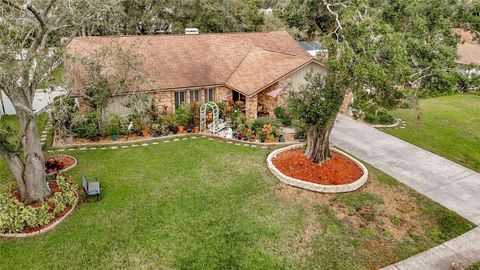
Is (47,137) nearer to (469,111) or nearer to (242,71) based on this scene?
(242,71)

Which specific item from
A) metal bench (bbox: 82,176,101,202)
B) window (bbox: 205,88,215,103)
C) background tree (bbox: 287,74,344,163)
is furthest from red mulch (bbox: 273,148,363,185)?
window (bbox: 205,88,215,103)

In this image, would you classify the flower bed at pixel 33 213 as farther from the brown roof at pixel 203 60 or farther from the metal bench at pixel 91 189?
the brown roof at pixel 203 60

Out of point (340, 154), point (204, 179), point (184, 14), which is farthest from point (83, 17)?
point (184, 14)

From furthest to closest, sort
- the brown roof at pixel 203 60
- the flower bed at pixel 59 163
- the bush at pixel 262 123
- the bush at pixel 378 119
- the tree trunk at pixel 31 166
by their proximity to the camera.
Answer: the bush at pixel 378 119 → the brown roof at pixel 203 60 → the bush at pixel 262 123 → the flower bed at pixel 59 163 → the tree trunk at pixel 31 166

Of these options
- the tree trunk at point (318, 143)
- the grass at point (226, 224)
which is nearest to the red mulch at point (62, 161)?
the grass at point (226, 224)

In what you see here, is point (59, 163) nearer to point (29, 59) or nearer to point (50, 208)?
point (50, 208)

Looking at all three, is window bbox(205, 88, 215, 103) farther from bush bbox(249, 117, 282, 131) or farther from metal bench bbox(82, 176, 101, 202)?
metal bench bbox(82, 176, 101, 202)
